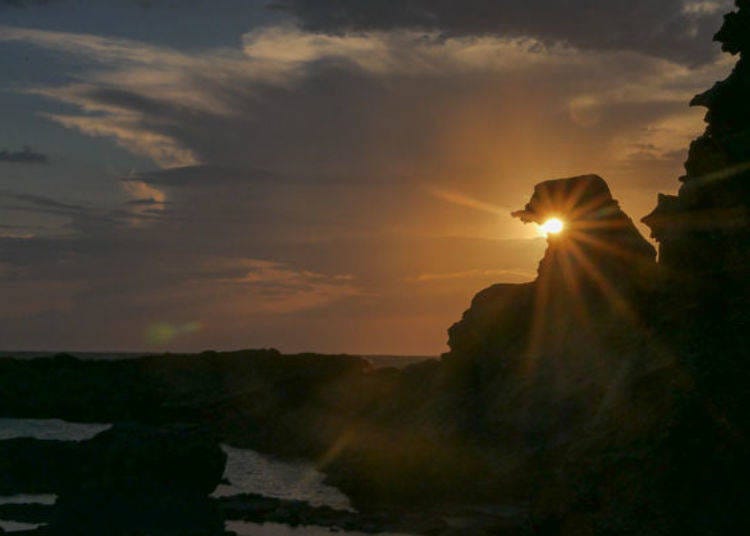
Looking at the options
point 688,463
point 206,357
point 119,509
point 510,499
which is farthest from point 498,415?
point 206,357

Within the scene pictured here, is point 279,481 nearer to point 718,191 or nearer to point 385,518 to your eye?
point 385,518

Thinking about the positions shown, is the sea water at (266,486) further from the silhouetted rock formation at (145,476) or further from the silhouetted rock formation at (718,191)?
the silhouetted rock formation at (718,191)

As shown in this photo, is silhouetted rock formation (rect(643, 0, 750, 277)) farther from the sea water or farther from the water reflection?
the water reflection

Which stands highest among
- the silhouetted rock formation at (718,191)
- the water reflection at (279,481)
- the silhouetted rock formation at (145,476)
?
the silhouetted rock formation at (718,191)

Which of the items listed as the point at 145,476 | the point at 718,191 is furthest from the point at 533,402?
the point at 718,191

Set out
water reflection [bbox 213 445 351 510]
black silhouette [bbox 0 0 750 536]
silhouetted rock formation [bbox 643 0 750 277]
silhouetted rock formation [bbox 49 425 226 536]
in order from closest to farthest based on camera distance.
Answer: black silhouette [bbox 0 0 750 536] → silhouetted rock formation [bbox 643 0 750 277] → silhouetted rock formation [bbox 49 425 226 536] → water reflection [bbox 213 445 351 510]

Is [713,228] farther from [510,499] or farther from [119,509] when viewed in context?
[119,509]

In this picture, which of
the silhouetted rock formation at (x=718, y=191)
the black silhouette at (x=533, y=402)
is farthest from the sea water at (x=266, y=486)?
the silhouetted rock formation at (x=718, y=191)

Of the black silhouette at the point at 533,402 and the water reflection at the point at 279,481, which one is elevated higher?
the black silhouette at the point at 533,402

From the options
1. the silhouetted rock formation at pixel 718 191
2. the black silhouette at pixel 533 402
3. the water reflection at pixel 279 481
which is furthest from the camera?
the water reflection at pixel 279 481

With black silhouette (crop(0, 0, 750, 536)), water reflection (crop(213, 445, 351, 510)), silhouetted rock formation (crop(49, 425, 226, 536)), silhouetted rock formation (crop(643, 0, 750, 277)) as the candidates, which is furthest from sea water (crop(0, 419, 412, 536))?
silhouetted rock formation (crop(643, 0, 750, 277))

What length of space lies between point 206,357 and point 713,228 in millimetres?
76849

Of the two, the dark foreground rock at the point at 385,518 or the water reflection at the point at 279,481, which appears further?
the water reflection at the point at 279,481

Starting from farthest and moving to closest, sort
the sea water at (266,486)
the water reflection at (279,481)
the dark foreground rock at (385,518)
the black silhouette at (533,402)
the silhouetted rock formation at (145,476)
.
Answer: the water reflection at (279,481), the silhouetted rock formation at (145,476), the sea water at (266,486), the dark foreground rock at (385,518), the black silhouette at (533,402)
